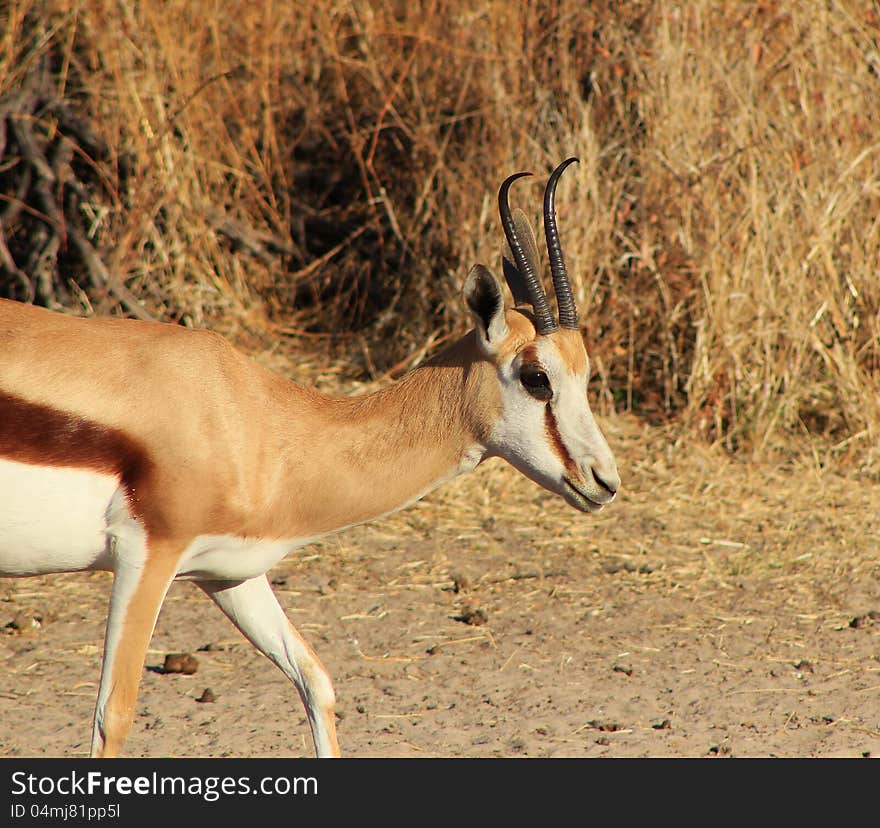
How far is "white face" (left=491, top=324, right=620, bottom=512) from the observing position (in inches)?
152

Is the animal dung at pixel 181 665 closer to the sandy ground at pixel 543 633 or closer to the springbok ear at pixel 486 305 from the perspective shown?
the sandy ground at pixel 543 633

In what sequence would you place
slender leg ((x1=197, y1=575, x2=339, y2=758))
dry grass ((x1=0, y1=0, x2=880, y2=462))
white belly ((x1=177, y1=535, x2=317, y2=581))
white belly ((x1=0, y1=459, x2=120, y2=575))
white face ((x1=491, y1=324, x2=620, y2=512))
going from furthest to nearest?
dry grass ((x1=0, y1=0, x2=880, y2=462)), slender leg ((x1=197, y1=575, x2=339, y2=758)), white face ((x1=491, y1=324, x2=620, y2=512)), white belly ((x1=177, y1=535, x2=317, y2=581)), white belly ((x1=0, y1=459, x2=120, y2=575))

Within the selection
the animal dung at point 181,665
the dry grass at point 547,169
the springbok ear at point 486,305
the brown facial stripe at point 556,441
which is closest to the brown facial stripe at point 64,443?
the springbok ear at point 486,305

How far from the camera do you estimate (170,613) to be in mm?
5734

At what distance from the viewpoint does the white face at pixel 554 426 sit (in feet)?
12.6

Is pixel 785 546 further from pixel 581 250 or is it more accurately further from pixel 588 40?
pixel 588 40

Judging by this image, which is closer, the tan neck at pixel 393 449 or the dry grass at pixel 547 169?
the tan neck at pixel 393 449

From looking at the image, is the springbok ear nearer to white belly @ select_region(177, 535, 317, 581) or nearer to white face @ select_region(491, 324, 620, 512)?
white face @ select_region(491, 324, 620, 512)

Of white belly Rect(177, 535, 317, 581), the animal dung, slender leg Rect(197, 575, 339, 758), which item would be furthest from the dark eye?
the animal dung

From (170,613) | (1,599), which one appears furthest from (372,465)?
(1,599)

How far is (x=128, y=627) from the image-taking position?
12.1 ft

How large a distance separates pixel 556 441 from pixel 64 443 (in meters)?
1.35

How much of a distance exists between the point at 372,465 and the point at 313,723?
2.63ft

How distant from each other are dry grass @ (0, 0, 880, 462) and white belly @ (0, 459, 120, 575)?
4.32 m
